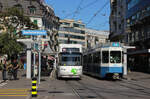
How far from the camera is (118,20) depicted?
50.6 metres

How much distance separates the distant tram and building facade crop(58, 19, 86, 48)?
7491 cm

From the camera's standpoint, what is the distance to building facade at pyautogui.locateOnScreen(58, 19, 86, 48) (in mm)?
99938

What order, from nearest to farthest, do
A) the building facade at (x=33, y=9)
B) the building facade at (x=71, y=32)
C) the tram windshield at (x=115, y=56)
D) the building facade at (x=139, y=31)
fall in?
the tram windshield at (x=115, y=56)
the building facade at (x=139, y=31)
the building facade at (x=33, y=9)
the building facade at (x=71, y=32)

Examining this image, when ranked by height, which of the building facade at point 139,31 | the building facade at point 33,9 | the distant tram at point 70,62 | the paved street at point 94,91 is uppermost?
the building facade at point 33,9

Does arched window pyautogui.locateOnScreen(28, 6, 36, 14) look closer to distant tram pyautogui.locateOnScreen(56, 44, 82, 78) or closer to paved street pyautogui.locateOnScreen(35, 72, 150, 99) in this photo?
distant tram pyautogui.locateOnScreen(56, 44, 82, 78)

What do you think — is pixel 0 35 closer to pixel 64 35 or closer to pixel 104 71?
pixel 104 71

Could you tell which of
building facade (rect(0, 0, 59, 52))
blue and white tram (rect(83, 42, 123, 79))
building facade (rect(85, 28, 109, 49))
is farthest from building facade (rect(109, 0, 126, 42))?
building facade (rect(85, 28, 109, 49))

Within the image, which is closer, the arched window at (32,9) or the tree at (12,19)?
the tree at (12,19)

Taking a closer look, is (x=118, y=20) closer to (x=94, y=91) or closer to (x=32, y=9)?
(x=32, y=9)

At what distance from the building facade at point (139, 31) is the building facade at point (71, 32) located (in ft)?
187

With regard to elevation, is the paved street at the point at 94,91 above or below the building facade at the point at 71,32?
below

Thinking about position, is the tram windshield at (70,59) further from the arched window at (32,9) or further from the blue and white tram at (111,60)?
the arched window at (32,9)

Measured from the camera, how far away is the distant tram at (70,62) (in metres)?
21.5

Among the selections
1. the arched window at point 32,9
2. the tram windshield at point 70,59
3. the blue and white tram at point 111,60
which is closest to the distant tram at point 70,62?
the tram windshield at point 70,59
